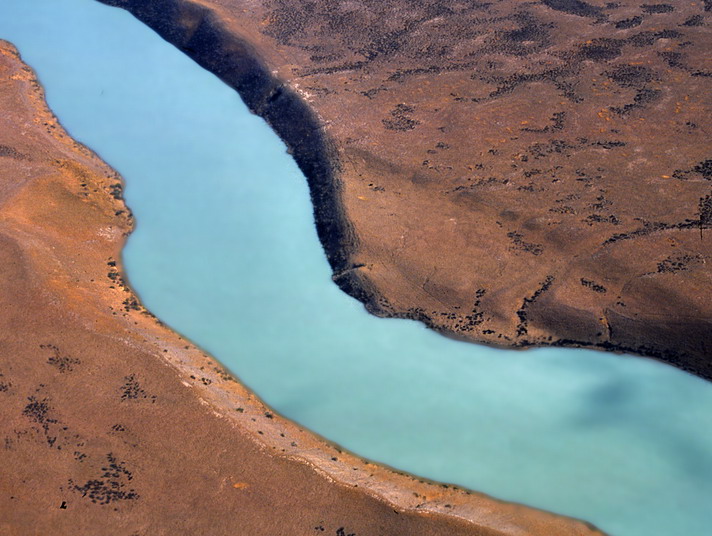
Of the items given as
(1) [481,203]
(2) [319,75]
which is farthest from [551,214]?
(2) [319,75]

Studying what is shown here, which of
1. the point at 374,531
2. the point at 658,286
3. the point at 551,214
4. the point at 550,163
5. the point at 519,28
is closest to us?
the point at 374,531

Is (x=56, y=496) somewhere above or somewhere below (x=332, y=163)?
below

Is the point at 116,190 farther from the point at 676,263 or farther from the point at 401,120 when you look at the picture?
the point at 676,263

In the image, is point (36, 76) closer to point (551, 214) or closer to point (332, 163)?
point (332, 163)

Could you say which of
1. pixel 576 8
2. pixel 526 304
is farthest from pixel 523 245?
pixel 576 8

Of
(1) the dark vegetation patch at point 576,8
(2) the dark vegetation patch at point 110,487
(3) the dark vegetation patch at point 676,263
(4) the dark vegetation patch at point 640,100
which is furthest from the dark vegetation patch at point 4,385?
(1) the dark vegetation patch at point 576,8

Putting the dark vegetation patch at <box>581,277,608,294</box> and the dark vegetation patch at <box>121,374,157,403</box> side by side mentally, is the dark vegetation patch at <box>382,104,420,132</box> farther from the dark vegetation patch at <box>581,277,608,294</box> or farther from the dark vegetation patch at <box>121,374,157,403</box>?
the dark vegetation patch at <box>121,374,157,403</box>
